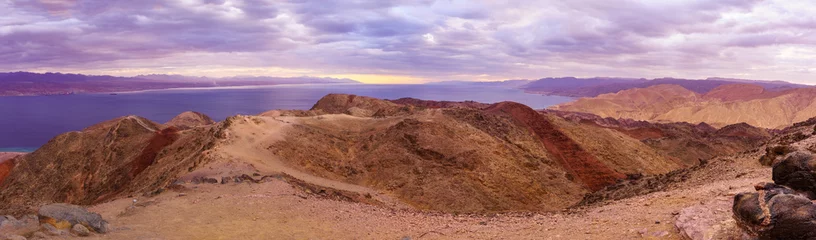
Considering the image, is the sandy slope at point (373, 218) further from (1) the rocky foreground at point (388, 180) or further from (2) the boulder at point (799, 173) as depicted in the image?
(2) the boulder at point (799, 173)

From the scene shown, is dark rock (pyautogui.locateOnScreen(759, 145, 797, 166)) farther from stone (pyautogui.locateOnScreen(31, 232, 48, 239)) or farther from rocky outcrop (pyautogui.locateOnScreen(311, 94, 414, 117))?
rocky outcrop (pyautogui.locateOnScreen(311, 94, 414, 117))

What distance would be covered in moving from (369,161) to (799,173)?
22.0m

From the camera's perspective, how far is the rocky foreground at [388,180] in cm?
1080

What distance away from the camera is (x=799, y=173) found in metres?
7.88

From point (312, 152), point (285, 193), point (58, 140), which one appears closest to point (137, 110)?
point (58, 140)

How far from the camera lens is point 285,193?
50.9 ft

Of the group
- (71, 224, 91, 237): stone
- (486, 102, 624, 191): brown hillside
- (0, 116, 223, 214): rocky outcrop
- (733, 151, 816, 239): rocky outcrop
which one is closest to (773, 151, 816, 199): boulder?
(733, 151, 816, 239): rocky outcrop

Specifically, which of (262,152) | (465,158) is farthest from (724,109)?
(262,152)

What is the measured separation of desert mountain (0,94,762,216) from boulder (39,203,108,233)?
7.61m

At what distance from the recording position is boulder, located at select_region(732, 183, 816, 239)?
5.89 meters

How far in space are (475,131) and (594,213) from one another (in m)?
21.4

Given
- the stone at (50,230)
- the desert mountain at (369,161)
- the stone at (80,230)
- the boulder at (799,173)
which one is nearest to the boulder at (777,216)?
the boulder at (799,173)

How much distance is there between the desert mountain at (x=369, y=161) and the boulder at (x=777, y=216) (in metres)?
12.8

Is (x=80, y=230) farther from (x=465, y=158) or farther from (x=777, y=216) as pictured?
(x=465, y=158)
